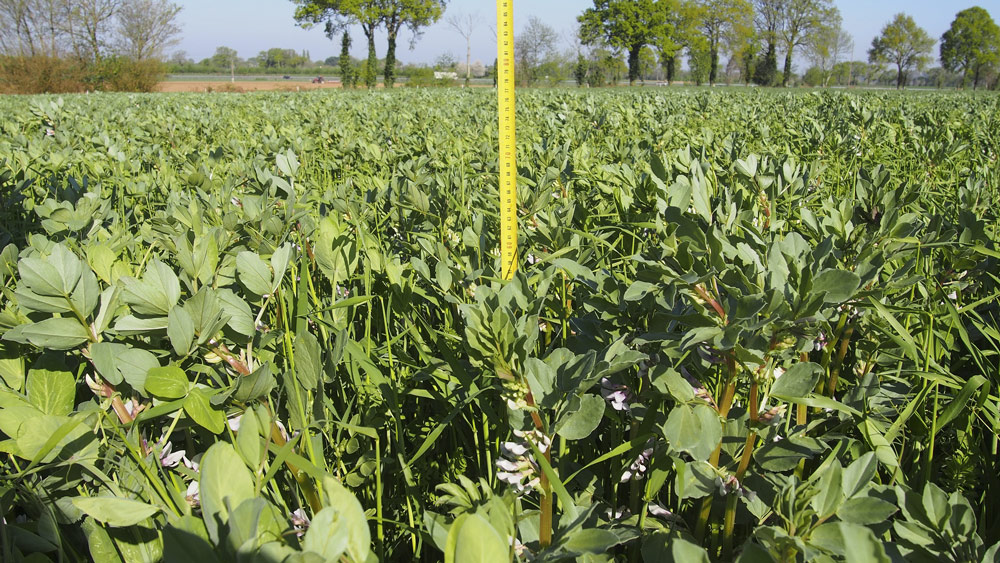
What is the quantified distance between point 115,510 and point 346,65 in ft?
180

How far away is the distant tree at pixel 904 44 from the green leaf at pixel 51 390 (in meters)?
96.7

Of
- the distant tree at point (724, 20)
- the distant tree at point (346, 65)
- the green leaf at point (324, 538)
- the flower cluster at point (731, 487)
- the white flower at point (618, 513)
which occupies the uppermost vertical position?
the distant tree at point (724, 20)

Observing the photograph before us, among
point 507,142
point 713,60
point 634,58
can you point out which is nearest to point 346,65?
point 634,58

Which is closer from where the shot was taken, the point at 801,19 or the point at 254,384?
the point at 254,384

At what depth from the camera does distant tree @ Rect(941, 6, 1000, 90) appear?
247 ft

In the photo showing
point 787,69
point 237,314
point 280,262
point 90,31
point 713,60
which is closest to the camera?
point 237,314

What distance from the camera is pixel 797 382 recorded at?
1010 mm

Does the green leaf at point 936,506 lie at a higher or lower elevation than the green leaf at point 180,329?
lower

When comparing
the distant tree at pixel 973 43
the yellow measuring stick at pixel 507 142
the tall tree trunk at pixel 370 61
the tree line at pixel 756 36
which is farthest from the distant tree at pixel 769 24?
the yellow measuring stick at pixel 507 142

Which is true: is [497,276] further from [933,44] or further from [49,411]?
[933,44]

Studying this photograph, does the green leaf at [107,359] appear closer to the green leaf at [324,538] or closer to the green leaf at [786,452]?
the green leaf at [324,538]

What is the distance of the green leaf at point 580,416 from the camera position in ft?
3.06

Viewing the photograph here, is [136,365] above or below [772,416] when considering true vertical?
above

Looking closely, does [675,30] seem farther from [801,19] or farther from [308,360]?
[308,360]
